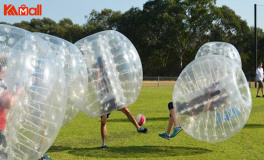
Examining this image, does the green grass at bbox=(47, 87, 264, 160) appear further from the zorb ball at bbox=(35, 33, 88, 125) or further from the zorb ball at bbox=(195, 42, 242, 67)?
the zorb ball at bbox=(195, 42, 242, 67)

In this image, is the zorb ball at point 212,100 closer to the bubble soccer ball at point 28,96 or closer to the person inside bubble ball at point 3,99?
the bubble soccer ball at point 28,96

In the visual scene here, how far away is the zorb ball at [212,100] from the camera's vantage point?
202 inches

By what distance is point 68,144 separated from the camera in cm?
667

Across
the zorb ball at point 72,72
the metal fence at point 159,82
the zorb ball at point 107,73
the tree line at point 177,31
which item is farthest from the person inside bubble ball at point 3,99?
the tree line at point 177,31

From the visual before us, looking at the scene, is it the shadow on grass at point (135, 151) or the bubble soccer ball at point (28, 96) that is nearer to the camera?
the bubble soccer ball at point (28, 96)

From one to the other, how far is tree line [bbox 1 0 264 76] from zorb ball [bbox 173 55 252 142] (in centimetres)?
3879

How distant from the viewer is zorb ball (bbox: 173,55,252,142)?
5.13 meters

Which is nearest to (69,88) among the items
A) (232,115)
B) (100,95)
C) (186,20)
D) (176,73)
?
(100,95)

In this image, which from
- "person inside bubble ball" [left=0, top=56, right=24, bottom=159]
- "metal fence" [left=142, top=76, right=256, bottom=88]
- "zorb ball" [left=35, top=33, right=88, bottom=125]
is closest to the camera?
"person inside bubble ball" [left=0, top=56, right=24, bottom=159]

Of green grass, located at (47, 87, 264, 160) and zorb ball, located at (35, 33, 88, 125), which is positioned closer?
zorb ball, located at (35, 33, 88, 125)

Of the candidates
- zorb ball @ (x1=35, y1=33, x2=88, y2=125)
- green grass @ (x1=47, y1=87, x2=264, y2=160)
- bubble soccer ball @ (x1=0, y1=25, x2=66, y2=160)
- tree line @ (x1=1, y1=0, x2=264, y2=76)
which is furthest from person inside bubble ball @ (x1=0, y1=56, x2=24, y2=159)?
tree line @ (x1=1, y1=0, x2=264, y2=76)

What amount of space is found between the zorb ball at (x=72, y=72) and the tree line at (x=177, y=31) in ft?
128

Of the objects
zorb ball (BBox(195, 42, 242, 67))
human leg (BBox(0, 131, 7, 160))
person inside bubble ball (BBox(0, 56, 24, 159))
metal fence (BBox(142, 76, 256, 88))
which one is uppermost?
zorb ball (BBox(195, 42, 242, 67))

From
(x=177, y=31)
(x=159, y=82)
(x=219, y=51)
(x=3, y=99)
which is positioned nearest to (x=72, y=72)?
(x=3, y=99)
